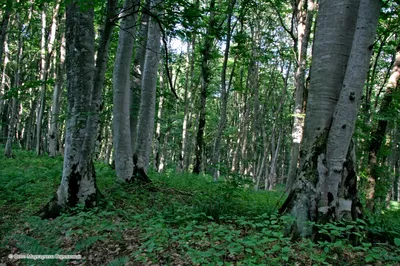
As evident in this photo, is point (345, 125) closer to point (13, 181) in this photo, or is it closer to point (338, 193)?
point (338, 193)

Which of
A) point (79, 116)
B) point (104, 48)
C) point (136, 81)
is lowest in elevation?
point (79, 116)

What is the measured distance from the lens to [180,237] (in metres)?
→ 4.19

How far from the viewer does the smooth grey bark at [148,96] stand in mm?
8344

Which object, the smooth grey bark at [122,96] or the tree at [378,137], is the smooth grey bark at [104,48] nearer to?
the smooth grey bark at [122,96]

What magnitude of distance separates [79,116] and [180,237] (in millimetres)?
3137

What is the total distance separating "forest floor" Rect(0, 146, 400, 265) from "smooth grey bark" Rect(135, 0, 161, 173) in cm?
157

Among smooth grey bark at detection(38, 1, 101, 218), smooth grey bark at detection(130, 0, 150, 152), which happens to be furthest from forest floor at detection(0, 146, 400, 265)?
smooth grey bark at detection(130, 0, 150, 152)

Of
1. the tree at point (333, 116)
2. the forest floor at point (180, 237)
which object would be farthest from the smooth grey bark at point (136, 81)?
the tree at point (333, 116)

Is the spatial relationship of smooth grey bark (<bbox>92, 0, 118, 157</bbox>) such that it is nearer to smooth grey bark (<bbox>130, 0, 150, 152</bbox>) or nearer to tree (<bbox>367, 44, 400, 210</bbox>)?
smooth grey bark (<bbox>130, 0, 150, 152</bbox>)

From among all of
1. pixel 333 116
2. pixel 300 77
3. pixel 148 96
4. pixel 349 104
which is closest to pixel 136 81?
pixel 148 96

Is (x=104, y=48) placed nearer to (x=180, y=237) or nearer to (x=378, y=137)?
(x=180, y=237)

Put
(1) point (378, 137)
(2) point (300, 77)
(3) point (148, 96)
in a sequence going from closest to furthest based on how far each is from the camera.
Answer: (3) point (148, 96) → (1) point (378, 137) → (2) point (300, 77)

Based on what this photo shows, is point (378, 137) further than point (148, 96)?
Yes

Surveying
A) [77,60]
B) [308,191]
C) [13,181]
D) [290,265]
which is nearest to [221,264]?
[290,265]
